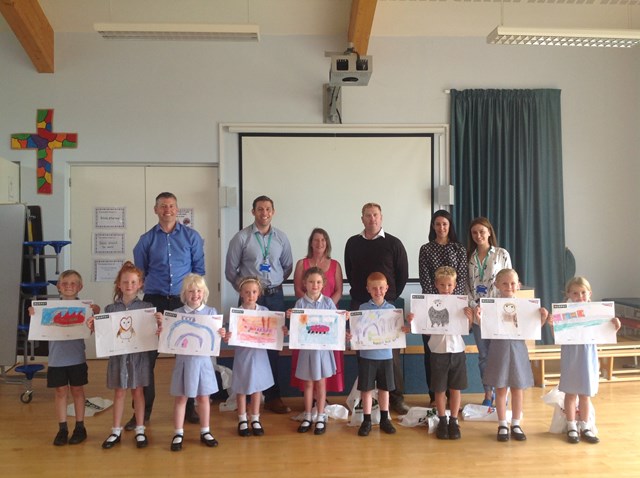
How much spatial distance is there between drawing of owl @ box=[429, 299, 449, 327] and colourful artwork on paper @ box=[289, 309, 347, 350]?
0.58 meters

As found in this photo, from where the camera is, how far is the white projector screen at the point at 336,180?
5859 mm

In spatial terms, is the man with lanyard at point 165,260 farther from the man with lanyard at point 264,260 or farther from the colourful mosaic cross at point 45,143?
the colourful mosaic cross at point 45,143

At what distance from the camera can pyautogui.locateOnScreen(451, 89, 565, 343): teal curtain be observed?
589cm

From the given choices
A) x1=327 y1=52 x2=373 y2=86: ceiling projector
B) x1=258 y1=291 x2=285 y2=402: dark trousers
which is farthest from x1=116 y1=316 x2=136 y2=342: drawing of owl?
x1=327 y1=52 x2=373 y2=86: ceiling projector

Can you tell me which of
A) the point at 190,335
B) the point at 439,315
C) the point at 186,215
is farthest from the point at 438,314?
the point at 186,215

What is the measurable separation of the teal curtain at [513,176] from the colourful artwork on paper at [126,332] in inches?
147

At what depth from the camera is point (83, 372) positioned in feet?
11.2

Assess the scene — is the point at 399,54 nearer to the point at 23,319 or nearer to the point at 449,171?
the point at 449,171

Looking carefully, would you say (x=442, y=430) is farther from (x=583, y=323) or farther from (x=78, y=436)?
(x=78, y=436)

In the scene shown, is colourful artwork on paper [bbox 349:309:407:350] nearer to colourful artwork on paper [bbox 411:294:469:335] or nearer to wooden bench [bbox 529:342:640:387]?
colourful artwork on paper [bbox 411:294:469:335]

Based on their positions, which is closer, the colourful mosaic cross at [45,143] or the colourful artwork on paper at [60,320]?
the colourful artwork on paper at [60,320]

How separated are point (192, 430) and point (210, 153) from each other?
3188mm

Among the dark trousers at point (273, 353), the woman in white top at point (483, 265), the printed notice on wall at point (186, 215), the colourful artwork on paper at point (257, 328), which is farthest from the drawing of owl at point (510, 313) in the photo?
the printed notice on wall at point (186, 215)

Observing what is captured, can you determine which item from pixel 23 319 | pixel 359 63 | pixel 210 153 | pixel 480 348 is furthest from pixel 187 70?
pixel 480 348
